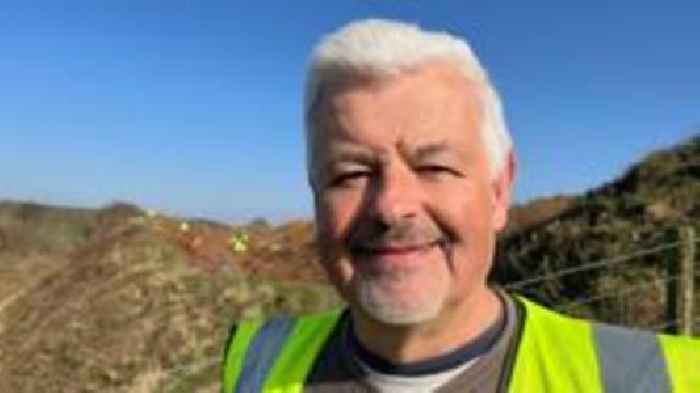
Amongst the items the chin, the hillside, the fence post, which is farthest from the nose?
the hillside

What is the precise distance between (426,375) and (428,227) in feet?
0.95

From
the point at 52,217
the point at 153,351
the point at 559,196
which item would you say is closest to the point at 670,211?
the point at 559,196

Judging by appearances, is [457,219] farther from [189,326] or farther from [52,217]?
[52,217]

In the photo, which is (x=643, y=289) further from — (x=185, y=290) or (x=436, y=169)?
(x=436, y=169)

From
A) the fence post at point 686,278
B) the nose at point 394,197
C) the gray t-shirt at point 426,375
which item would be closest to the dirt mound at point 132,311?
the fence post at point 686,278

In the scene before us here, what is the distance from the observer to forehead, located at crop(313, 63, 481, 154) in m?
2.43

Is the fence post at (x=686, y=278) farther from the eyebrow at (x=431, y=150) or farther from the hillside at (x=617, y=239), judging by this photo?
the eyebrow at (x=431, y=150)

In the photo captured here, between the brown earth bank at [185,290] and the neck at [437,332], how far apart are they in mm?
5265

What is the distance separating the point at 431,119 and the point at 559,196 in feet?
48.2

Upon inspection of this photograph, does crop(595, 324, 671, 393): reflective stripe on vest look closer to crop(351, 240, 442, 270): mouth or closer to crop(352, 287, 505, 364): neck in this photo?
crop(352, 287, 505, 364): neck

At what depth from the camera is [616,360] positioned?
2.39 metres

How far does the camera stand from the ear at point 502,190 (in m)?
2.52

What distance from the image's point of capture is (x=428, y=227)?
7.92 feet

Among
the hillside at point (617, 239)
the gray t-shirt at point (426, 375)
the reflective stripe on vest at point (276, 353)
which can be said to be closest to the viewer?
the gray t-shirt at point (426, 375)
